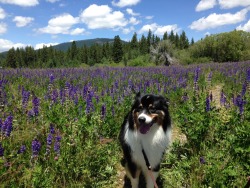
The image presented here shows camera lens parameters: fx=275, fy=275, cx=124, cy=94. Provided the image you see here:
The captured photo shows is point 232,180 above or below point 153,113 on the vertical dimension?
below

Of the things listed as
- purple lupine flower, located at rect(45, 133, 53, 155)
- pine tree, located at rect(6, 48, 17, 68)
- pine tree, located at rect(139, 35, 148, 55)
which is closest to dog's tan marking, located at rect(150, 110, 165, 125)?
purple lupine flower, located at rect(45, 133, 53, 155)

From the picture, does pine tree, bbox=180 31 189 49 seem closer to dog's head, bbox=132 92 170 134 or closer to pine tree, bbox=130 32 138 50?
pine tree, bbox=130 32 138 50

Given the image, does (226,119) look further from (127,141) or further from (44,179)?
(44,179)

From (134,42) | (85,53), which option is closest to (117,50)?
(85,53)

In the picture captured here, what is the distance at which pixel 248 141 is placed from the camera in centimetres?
393

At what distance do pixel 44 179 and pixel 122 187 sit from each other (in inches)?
68.0

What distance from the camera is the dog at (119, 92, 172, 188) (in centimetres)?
364

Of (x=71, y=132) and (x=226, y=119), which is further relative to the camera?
(x=226, y=119)

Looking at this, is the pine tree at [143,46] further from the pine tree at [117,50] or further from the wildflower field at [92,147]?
the wildflower field at [92,147]

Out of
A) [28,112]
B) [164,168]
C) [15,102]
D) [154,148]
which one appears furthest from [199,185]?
[15,102]

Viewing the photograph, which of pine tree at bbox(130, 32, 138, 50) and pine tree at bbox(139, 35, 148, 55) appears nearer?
pine tree at bbox(139, 35, 148, 55)

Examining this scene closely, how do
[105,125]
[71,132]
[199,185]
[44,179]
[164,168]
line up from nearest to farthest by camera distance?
[44,179]
[199,185]
[71,132]
[164,168]
[105,125]

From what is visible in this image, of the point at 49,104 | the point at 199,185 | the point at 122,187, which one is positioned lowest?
the point at 122,187

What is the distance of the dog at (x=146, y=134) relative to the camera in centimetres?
364
